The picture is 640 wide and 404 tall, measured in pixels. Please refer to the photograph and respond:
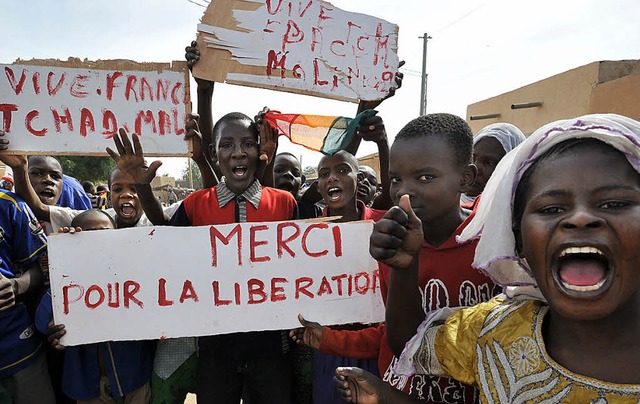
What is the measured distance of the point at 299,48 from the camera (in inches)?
87.4

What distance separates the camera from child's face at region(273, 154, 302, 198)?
11.3 feet

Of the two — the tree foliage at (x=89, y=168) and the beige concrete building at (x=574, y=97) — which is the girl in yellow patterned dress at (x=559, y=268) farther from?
the tree foliage at (x=89, y=168)

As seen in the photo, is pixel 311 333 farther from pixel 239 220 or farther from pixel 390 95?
pixel 390 95

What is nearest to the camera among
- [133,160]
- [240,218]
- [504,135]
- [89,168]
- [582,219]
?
[582,219]

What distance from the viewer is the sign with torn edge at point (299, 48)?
2088 millimetres

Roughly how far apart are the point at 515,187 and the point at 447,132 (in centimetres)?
52

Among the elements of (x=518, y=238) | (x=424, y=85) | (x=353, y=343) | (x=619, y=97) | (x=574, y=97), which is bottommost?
(x=353, y=343)

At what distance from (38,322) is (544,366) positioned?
211 centimetres

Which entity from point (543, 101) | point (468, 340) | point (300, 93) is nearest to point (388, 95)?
point (300, 93)

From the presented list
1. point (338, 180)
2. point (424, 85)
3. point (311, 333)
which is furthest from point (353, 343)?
point (424, 85)

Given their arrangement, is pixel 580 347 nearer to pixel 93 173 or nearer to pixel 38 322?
pixel 38 322

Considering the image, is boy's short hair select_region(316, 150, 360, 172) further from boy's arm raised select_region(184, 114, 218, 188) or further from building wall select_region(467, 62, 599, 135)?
building wall select_region(467, 62, 599, 135)

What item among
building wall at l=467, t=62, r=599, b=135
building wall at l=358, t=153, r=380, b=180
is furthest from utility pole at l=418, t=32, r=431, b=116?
building wall at l=467, t=62, r=599, b=135

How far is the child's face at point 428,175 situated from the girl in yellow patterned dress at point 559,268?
297 millimetres
